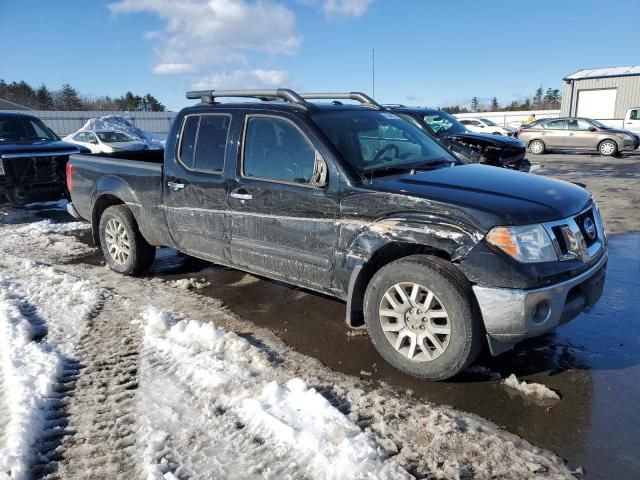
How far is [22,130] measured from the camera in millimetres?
10055

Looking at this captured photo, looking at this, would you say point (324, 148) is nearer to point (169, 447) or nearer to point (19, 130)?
point (169, 447)

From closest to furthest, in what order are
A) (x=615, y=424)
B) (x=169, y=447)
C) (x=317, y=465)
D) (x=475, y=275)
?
1. (x=317, y=465)
2. (x=169, y=447)
3. (x=615, y=424)
4. (x=475, y=275)

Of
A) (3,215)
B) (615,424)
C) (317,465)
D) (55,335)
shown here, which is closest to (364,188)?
(317,465)

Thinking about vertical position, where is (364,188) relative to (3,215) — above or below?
above

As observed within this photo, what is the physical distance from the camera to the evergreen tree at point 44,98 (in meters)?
56.3

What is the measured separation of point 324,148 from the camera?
372 centimetres

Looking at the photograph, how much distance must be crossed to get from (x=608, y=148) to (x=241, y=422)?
68.6ft

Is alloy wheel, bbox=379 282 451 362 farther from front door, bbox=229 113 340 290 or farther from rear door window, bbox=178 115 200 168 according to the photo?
rear door window, bbox=178 115 200 168

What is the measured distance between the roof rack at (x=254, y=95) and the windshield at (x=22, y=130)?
6703mm

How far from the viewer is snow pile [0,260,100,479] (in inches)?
105

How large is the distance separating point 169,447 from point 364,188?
2.04m

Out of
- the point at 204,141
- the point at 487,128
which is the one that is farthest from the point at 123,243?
the point at 487,128

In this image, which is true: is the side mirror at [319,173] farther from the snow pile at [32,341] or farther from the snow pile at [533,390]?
the snow pile at [32,341]

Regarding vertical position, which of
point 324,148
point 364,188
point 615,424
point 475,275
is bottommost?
point 615,424
